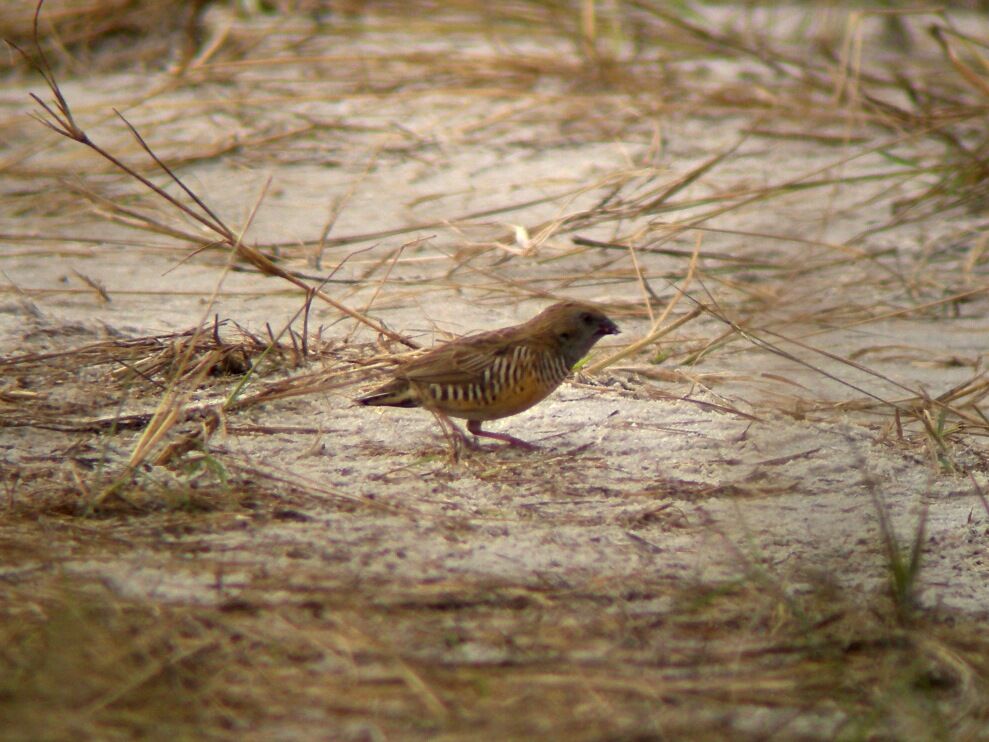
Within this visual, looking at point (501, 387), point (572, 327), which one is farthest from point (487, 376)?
point (572, 327)

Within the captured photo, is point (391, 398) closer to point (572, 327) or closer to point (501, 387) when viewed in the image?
point (501, 387)

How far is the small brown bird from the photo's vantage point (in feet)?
12.1

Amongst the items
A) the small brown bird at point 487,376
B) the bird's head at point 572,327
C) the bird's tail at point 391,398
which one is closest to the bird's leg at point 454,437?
the small brown bird at point 487,376

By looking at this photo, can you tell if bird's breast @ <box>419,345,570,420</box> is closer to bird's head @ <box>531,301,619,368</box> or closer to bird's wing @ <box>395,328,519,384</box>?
bird's wing @ <box>395,328,519,384</box>

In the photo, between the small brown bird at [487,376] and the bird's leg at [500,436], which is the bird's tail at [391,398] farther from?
the bird's leg at [500,436]

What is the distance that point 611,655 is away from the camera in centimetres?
256

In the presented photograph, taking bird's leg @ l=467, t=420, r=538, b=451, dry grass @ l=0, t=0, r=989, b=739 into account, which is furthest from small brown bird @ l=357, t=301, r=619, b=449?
dry grass @ l=0, t=0, r=989, b=739

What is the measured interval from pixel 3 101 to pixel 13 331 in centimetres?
392

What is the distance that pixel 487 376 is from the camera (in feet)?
12.1

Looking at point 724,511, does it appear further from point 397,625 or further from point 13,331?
point 13,331

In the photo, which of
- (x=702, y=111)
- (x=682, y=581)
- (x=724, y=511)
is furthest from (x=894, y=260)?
(x=682, y=581)

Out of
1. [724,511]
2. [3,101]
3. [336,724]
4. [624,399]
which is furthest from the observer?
[3,101]

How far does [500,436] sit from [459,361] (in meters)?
0.28

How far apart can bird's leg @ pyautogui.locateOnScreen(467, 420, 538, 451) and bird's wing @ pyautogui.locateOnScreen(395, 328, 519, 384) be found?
0.79ft
